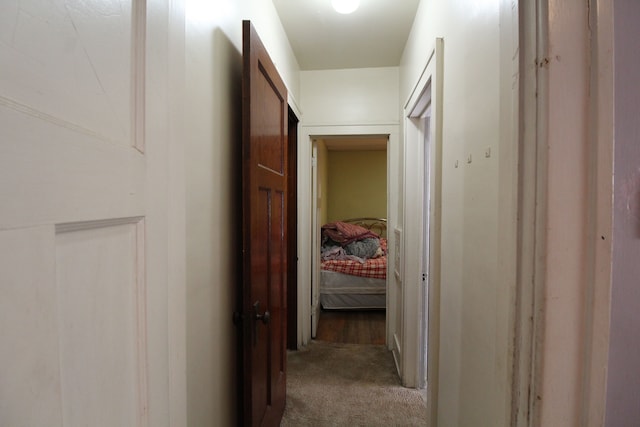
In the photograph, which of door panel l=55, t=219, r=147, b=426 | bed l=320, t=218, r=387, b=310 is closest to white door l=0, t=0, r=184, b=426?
door panel l=55, t=219, r=147, b=426

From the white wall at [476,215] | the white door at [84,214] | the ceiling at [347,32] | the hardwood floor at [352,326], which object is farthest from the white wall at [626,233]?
the hardwood floor at [352,326]

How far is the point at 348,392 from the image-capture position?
220 centimetres

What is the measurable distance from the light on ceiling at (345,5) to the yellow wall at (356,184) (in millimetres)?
4363

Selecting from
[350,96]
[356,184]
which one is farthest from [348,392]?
[356,184]

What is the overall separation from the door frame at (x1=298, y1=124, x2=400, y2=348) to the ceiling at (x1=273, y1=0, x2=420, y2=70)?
21.8 inches

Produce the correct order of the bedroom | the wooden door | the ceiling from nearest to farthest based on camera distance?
the wooden door < the ceiling < the bedroom

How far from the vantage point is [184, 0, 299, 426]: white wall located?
93cm

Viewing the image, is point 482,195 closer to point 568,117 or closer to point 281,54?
point 568,117

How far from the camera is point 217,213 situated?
1.13 metres

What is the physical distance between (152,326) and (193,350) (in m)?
0.45

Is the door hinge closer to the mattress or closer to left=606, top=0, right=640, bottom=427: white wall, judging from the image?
left=606, top=0, right=640, bottom=427: white wall

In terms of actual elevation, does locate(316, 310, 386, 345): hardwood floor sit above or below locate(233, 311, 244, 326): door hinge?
below

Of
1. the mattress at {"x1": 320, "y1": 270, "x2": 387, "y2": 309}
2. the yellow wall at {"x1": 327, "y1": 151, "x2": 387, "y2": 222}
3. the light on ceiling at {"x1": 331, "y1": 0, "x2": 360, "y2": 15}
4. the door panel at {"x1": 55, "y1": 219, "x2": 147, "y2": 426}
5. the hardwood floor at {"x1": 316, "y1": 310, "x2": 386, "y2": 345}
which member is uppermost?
the light on ceiling at {"x1": 331, "y1": 0, "x2": 360, "y2": 15}

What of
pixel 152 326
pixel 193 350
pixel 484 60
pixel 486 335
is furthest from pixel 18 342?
pixel 484 60
